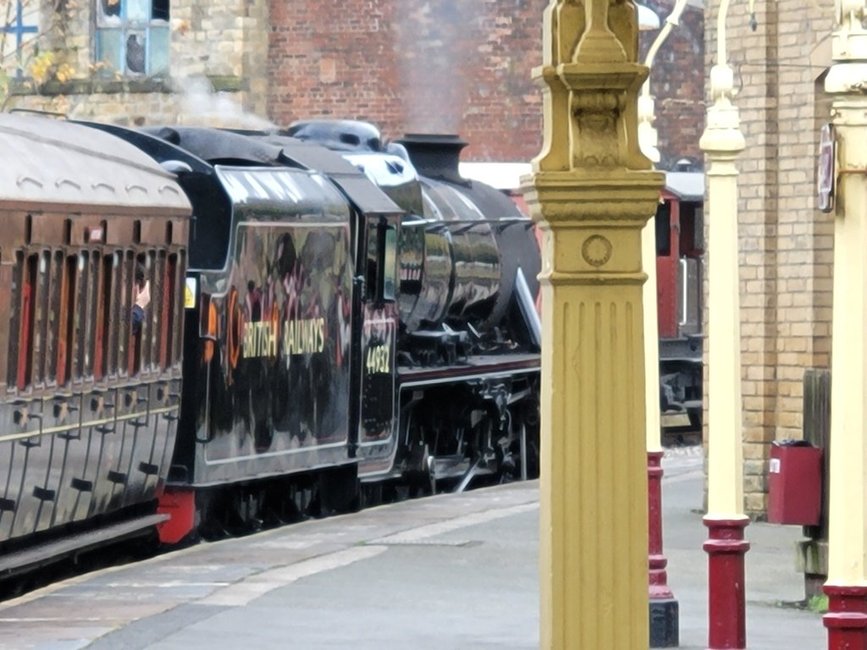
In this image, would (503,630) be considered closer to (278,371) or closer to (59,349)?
(59,349)

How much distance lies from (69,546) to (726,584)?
16.1 feet

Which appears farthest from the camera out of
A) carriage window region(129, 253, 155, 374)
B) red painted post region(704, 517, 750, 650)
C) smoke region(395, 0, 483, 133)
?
smoke region(395, 0, 483, 133)

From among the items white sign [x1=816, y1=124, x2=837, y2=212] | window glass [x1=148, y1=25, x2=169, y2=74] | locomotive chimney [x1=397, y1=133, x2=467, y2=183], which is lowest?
white sign [x1=816, y1=124, x2=837, y2=212]

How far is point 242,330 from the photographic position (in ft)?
51.8

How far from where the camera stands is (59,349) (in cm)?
1291

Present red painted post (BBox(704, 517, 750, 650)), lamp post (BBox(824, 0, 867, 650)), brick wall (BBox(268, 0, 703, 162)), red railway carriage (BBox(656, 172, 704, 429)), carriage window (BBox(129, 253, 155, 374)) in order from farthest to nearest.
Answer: brick wall (BBox(268, 0, 703, 162)) → red railway carriage (BBox(656, 172, 704, 429)) → carriage window (BBox(129, 253, 155, 374)) → red painted post (BBox(704, 517, 750, 650)) → lamp post (BBox(824, 0, 867, 650))

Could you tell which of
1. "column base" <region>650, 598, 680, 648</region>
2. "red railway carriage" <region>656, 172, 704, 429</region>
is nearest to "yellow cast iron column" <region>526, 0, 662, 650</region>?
"column base" <region>650, 598, 680, 648</region>

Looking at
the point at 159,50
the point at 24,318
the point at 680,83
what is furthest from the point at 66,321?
the point at 159,50

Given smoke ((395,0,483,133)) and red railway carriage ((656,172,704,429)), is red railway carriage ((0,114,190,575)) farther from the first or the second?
smoke ((395,0,483,133))

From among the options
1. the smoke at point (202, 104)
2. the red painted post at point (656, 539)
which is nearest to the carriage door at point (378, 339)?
the red painted post at point (656, 539)

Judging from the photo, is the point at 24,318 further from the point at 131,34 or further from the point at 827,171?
the point at 131,34

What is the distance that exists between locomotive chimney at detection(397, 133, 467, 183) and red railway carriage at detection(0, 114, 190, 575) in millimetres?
7091

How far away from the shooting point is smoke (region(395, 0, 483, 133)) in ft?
113

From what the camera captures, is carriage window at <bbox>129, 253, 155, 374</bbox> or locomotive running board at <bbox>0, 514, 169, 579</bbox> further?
carriage window at <bbox>129, 253, 155, 374</bbox>
